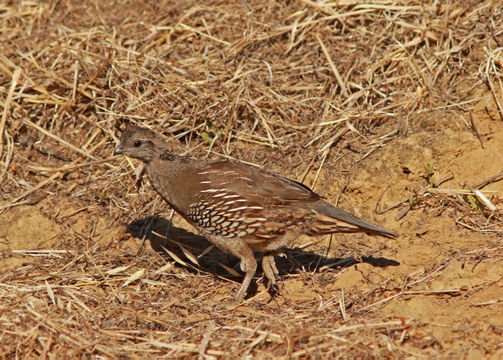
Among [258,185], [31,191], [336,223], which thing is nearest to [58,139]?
[31,191]

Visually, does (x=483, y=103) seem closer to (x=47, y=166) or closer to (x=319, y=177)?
(x=319, y=177)

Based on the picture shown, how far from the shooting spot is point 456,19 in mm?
6676

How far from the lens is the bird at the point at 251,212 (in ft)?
17.1

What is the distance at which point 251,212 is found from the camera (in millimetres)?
5215

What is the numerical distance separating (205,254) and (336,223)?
1.60 meters

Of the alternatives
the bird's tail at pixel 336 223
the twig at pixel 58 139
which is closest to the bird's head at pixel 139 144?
the twig at pixel 58 139

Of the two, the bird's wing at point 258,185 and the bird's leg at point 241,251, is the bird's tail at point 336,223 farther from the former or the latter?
the bird's leg at point 241,251

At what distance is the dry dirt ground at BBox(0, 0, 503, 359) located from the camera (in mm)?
4461

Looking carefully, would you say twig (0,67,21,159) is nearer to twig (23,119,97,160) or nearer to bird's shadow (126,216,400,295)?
twig (23,119,97,160)

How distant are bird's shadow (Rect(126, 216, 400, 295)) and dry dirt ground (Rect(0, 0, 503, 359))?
3cm

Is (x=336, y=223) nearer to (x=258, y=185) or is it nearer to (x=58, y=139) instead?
(x=258, y=185)

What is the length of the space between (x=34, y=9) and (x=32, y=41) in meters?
0.85

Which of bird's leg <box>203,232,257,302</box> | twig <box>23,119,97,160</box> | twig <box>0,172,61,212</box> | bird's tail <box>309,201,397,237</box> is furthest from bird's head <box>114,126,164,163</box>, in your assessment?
bird's tail <box>309,201,397,237</box>

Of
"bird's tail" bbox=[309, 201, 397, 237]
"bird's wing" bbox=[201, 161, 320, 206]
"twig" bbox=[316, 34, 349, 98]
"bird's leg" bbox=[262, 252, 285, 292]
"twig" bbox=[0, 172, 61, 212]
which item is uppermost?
"twig" bbox=[316, 34, 349, 98]
